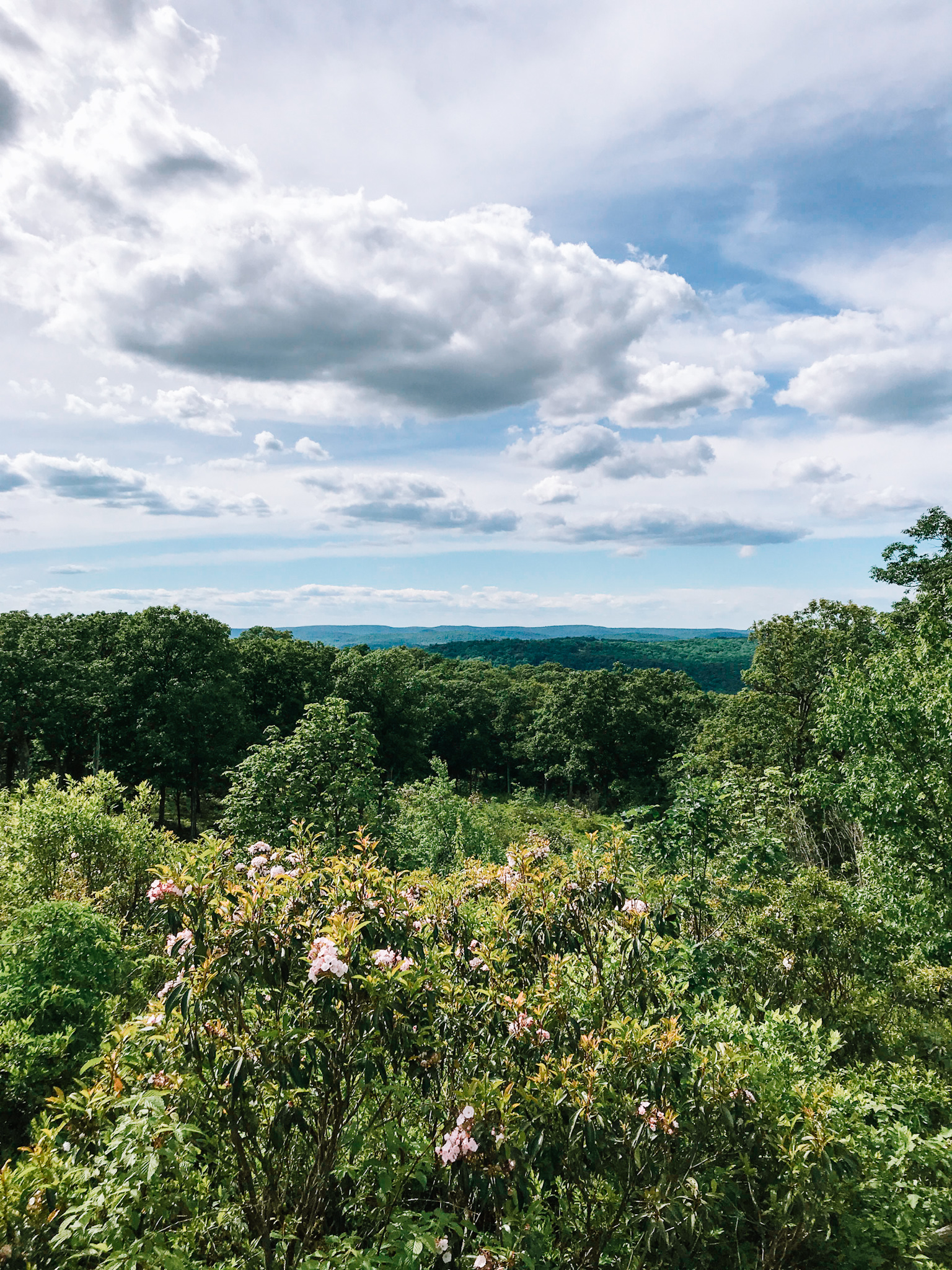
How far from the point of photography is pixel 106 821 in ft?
31.6

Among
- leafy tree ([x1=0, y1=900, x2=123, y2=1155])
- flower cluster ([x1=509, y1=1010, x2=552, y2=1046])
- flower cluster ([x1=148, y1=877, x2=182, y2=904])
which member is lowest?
leafy tree ([x1=0, y1=900, x2=123, y2=1155])

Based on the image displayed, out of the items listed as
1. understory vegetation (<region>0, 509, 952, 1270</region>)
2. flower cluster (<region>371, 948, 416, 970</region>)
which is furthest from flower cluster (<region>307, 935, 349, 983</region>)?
flower cluster (<region>371, 948, 416, 970</region>)

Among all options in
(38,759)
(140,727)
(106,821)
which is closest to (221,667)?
(140,727)

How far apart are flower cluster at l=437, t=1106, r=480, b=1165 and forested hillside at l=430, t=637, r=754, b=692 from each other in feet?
414

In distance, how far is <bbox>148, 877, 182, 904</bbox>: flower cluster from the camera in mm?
3545

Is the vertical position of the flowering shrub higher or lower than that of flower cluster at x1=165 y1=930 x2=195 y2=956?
lower

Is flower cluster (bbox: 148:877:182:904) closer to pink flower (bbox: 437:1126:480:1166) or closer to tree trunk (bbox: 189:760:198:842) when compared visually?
pink flower (bbox: 437:1126:480:1166)

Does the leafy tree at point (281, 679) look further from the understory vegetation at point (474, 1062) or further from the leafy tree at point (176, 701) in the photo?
the understory vegetation at point (474, 1062)

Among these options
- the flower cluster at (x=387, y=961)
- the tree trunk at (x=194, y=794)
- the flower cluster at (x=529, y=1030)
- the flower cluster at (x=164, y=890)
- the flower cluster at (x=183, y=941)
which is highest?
the flower cluster at (x=164, y=890)

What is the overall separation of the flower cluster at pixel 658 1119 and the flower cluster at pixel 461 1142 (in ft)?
2.99

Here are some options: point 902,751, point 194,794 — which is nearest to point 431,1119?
point 902,751

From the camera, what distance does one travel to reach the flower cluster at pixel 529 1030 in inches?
154

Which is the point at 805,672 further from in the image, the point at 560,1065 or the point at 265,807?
the point at 560,1065

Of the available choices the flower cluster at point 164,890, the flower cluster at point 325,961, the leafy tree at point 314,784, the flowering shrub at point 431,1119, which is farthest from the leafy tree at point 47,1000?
the leafy tree at point 314,784
